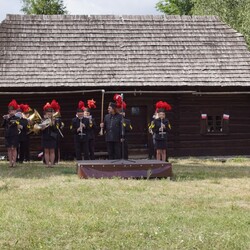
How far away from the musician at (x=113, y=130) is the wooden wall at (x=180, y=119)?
4.39 m

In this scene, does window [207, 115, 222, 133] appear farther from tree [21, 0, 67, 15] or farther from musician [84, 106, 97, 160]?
tree [21, 0, 67, 15]

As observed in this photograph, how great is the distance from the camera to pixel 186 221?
7.26m

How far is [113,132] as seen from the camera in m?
14.7

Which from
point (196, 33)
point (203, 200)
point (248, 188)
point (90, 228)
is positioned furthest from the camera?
point (196, 33)

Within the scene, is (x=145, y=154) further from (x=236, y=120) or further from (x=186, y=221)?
(x=186, y=221)

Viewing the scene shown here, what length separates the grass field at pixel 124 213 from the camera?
6.34m

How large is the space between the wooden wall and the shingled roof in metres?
0.68

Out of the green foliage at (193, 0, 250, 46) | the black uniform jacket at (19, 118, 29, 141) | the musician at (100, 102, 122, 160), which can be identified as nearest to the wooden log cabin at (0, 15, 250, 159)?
the black uniform jacket at (19, 118, 29, 141)

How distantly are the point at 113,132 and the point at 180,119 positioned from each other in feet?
18.9

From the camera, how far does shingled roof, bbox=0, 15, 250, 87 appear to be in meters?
19.2

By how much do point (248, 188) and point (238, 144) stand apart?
993cm

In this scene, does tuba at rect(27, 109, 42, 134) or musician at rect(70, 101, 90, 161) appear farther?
tuba at rect(27, 109, 42, 134)

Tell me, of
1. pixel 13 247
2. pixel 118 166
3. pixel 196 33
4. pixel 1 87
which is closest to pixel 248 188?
pixel 118 166

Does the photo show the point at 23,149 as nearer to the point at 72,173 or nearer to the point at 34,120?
the point at 34,120
